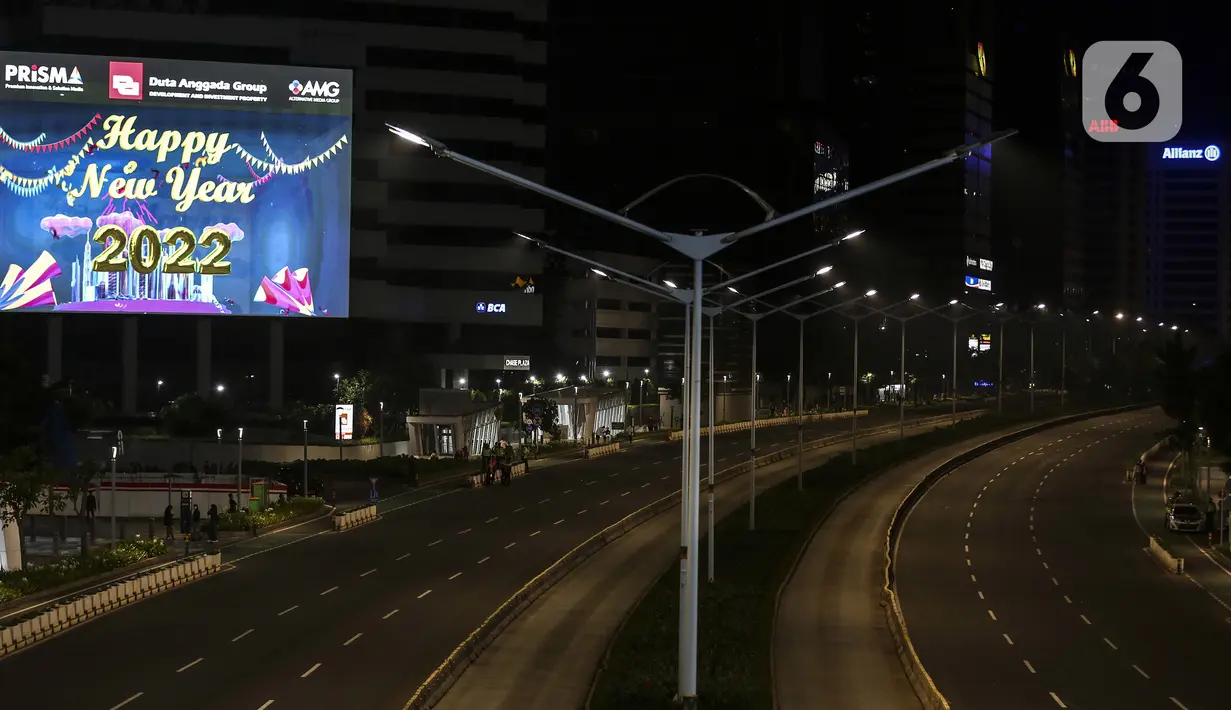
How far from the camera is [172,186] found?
320 feet

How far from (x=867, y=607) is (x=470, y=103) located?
104477 mm

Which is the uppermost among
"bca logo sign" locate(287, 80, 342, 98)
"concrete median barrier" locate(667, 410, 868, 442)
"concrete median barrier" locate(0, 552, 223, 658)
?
"bca logo sign" locate(287, 80, 342, 98)

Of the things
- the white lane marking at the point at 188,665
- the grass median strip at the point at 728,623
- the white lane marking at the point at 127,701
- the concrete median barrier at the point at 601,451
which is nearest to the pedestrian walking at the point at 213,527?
the grass median strip at the point at 728,623

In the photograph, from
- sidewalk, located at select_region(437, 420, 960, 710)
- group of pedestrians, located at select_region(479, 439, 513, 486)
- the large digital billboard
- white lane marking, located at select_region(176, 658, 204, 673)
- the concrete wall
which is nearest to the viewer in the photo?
sidewalk, located at select_region(437, 420, 960, 710)

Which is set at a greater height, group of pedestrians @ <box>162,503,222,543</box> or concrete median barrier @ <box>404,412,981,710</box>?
group of pedestrians @ <box>162,503,222,543</box>

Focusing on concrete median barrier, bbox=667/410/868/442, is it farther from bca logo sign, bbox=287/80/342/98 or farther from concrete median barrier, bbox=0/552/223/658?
concrete median barrier, bbox=0/552/223/658

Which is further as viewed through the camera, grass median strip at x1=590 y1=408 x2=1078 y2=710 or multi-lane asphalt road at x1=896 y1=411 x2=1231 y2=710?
multi-lane asphalt road at x1=896 y1=411 x2=1231 y2=710

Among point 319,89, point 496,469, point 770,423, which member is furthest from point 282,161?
point 770,423

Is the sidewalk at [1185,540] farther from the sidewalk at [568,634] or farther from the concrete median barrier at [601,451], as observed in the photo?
the concrete median barrier at [601,451]

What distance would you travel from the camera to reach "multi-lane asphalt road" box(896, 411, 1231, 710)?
122ft

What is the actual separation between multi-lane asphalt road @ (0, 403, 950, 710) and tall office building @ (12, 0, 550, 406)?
66.5 metres

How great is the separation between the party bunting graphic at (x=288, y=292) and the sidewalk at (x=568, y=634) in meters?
36.9

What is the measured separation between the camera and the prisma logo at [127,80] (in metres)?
96.9

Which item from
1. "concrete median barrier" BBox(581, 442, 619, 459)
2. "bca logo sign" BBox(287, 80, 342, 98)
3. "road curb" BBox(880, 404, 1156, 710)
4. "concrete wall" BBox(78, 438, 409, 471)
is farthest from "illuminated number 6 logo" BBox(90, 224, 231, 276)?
"road curb" BBox(880, 404, 1156, 710)
